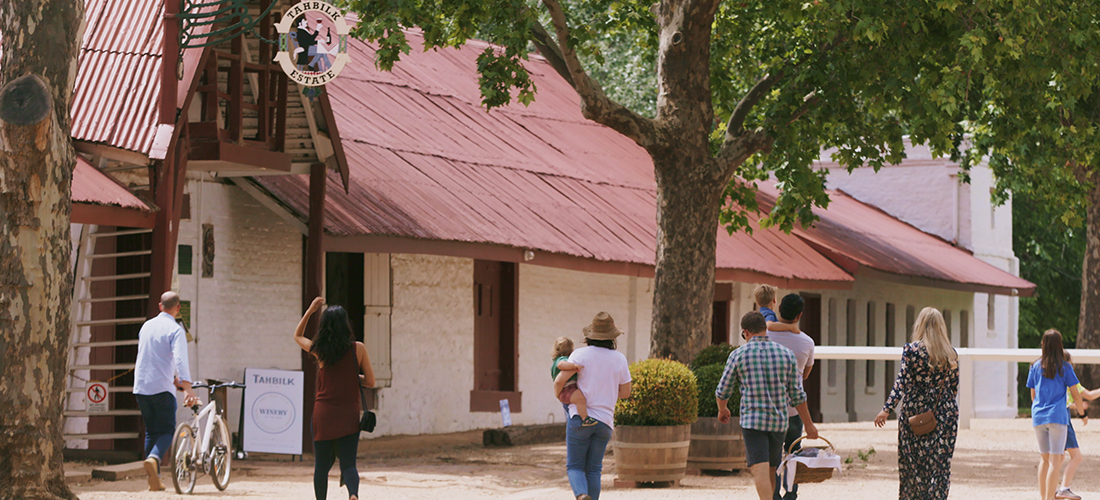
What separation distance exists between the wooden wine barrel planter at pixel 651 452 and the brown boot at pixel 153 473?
3.98m

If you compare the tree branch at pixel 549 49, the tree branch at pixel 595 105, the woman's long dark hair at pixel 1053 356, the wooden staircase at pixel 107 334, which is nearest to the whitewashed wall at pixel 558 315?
the tree branch at pixel 549 49

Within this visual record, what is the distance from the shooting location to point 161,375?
1123 cm

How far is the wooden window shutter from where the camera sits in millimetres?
16891

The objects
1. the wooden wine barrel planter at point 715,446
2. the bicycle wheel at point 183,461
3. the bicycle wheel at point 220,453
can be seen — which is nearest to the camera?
the bicycle wheel at point 183,461

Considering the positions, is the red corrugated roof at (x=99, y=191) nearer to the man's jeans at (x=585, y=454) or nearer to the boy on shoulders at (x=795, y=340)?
the man's jeans at (x=585, y=454)

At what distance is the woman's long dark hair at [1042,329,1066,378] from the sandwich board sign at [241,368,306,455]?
7467 mm

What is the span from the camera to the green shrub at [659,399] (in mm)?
Answer: 12359

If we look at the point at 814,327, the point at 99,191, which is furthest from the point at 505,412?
the point at 814,327

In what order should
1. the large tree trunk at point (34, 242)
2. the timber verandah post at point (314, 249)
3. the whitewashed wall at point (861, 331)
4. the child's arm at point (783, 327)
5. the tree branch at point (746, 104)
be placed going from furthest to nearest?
1. the whitewashed wall at point (861, 331)
2. the tree branch at point (746, 104)
3. the timber verandah post at point (314, 249)
4. the child's arm at point (783, 327)
5. the large tree trunk at point (34, 242)

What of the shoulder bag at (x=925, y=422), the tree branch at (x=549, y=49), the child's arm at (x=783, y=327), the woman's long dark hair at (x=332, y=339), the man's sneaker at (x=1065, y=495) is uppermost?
the tree branch at (x=549, y=49)

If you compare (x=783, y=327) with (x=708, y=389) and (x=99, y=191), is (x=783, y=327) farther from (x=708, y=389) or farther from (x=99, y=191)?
(x=99, y=191)

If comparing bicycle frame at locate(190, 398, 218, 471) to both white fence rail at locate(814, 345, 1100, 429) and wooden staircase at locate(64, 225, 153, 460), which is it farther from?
white fence rail at locate(814, 345, 1100, 429)

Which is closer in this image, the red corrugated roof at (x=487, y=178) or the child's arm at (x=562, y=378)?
the child's arm at (x=562, y=378)

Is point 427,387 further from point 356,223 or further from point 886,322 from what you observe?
point 886,322
